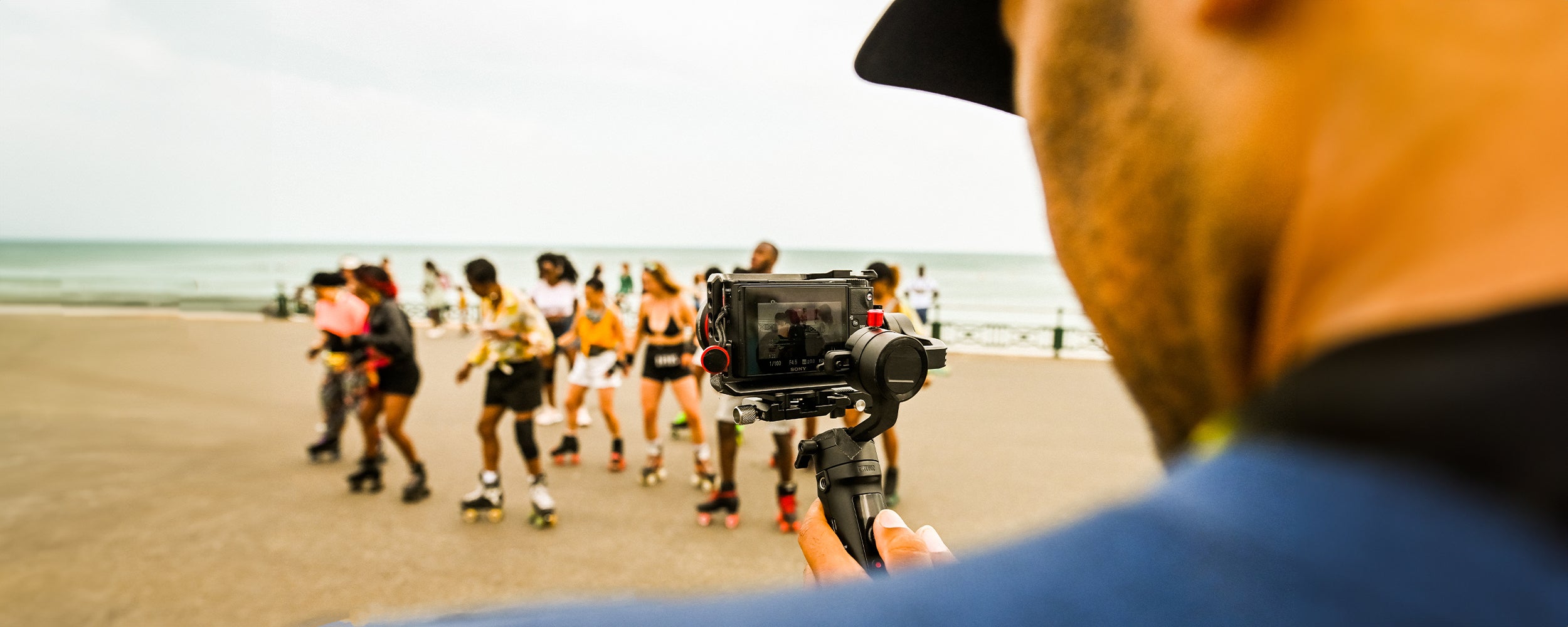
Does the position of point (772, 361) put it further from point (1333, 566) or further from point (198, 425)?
point (198, 425)

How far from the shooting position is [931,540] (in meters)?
0.98

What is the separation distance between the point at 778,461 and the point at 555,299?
15.0ft

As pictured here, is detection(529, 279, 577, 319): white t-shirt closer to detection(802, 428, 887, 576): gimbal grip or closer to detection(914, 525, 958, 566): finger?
detection(802, 428, 887, 576): gimbal grip

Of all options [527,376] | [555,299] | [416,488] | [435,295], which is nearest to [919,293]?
[555,299]

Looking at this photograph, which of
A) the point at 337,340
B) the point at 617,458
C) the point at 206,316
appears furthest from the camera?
the point at 206,316

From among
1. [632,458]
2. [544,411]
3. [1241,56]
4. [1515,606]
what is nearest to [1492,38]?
[1241,56]

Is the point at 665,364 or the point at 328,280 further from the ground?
the point at 328,280

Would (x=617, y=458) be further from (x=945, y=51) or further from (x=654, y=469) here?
(x=945, y=51)

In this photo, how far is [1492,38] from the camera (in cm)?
31

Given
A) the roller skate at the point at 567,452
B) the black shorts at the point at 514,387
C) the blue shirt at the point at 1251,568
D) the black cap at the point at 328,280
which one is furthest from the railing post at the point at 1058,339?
the blue shirt at the point at 1251,568

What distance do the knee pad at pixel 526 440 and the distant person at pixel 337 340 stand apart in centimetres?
211

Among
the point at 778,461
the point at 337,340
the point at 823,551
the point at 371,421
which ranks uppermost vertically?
the point at 823,551

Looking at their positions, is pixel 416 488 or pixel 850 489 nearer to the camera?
pixel 850 489

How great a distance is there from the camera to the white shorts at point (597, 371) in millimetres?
6840
